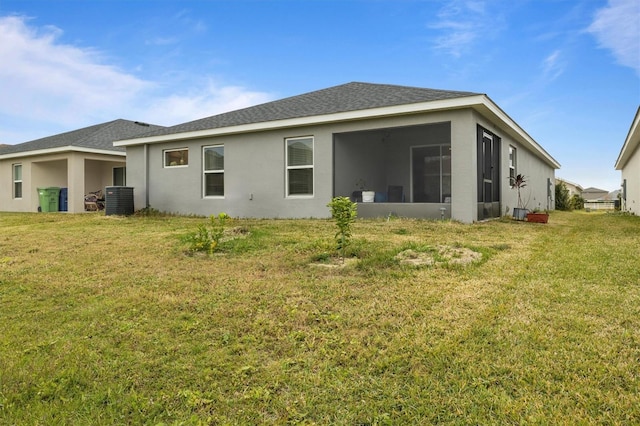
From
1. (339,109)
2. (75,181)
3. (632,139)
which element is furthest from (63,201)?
(632,139)

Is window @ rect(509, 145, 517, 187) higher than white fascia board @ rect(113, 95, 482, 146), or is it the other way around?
white fascia board @ rect(113, 95, 482, 146)

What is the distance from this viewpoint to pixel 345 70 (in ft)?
53.4

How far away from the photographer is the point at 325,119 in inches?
406

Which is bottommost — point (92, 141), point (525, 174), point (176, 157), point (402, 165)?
point (525, 174)

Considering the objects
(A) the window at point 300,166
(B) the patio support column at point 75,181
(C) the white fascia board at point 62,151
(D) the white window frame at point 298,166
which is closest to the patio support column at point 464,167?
(D) the white window frame at point 298,166

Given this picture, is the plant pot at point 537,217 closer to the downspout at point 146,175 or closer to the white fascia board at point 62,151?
the downspout at point 146,175

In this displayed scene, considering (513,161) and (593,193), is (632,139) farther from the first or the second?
(593,193)

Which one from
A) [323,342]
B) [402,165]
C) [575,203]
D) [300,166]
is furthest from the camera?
[575,203]

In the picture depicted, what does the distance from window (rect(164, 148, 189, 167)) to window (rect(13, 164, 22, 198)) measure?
8.90m

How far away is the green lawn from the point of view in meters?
2.07

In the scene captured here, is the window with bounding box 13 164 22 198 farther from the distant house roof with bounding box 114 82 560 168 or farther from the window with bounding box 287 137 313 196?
the window with bounding box 287 137 313 196

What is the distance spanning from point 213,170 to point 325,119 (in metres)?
4.26

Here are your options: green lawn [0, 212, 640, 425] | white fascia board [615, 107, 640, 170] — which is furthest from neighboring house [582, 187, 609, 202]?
green lawn [0, 212, 640, 425]

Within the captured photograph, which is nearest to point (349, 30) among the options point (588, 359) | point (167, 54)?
point (167, 54)
